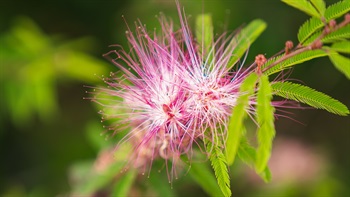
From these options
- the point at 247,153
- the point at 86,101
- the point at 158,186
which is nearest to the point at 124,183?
the point at 158,186

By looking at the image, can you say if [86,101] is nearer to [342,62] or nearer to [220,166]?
[220,166]

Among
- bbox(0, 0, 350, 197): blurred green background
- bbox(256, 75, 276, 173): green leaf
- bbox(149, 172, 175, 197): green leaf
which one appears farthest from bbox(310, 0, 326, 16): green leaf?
bbox(0, 0, 350, 197): blurred green background

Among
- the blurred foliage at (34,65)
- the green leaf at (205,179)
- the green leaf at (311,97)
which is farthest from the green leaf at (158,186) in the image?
the blurred foliage at (34,65)

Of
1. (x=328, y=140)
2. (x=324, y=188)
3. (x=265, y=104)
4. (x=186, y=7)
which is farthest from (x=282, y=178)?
(x=265, y=104)

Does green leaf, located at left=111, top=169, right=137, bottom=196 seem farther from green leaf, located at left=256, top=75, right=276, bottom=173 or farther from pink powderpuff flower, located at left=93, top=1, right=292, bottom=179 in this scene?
green leaf, located at left=256, top=75, right=276, bottom=173

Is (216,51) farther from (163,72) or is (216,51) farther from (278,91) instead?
(278,91)

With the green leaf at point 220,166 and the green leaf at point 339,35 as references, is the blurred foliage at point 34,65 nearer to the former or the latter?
the green leaf at point 220,166
